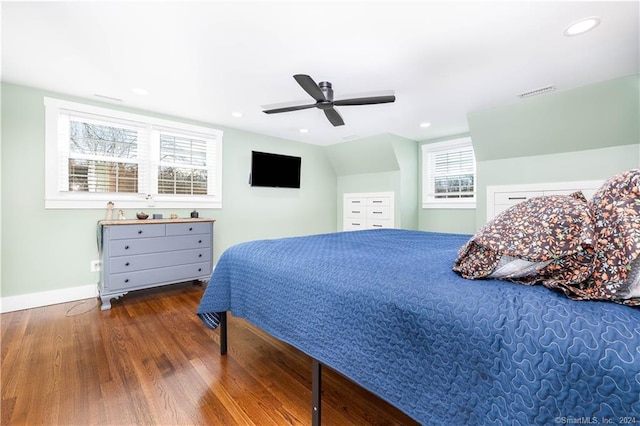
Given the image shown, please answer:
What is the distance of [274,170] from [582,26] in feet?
12.9

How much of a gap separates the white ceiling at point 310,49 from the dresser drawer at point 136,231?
1.47 meters

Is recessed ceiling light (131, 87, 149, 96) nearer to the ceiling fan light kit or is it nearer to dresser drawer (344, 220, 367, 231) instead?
the ceiling fan light kit

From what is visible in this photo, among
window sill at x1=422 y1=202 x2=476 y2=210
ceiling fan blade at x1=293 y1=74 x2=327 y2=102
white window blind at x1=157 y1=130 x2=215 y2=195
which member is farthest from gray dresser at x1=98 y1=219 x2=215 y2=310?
window sill at x1=422 y1=202 x2=476 y2=210

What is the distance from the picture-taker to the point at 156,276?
10.6 feet

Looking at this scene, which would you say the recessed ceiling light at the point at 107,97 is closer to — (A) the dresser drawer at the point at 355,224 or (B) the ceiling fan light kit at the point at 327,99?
(B) the ceiling fan light kit at the point at 327,99

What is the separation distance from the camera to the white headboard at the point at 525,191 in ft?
11.0

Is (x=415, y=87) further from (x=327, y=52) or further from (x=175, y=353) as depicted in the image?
(x=175, y=353)

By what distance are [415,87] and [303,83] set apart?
51.7 inches

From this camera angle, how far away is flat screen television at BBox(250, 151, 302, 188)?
4598 mm

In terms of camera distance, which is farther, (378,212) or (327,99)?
(378,212)

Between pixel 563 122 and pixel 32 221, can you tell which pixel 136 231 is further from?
pixel 563 122

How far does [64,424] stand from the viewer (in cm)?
134

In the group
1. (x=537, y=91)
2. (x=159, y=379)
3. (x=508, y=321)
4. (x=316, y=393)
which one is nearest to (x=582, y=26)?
(x=537, y=91)

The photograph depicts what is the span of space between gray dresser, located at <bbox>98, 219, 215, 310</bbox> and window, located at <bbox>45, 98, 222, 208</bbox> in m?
0.52
